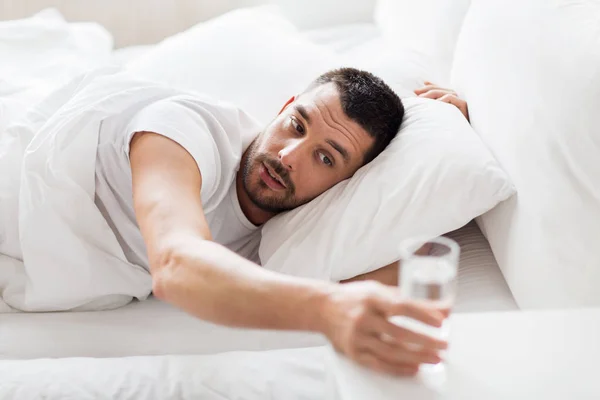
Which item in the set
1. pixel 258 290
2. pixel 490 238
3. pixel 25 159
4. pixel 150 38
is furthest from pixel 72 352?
pixel 150 38

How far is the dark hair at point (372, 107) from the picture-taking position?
1335 millimetres

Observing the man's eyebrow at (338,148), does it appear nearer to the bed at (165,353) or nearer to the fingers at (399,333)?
the bed at (165,353)

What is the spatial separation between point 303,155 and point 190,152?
0.24 meters

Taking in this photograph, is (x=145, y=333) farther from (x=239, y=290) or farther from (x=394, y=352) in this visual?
(x=394, y=352)

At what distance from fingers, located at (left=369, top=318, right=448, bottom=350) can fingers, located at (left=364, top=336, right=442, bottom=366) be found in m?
0.01

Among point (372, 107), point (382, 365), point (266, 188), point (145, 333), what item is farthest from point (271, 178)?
point (382, 365)

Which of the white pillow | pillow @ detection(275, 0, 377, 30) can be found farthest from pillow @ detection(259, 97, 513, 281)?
pillow @ detection(275, 0, 377, 30)

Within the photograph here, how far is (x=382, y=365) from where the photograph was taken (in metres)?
0.71

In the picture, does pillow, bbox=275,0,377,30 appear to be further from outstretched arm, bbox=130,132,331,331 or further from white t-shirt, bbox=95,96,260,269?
outstretched arm, bbox=130,132,331,331

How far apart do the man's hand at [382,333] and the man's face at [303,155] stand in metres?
0.59

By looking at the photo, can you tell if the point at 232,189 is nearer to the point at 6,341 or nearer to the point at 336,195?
the point at 336,195

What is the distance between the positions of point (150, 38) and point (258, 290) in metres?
1.83

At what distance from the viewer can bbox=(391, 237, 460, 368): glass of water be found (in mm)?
695

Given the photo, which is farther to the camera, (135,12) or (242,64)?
(135,12)
